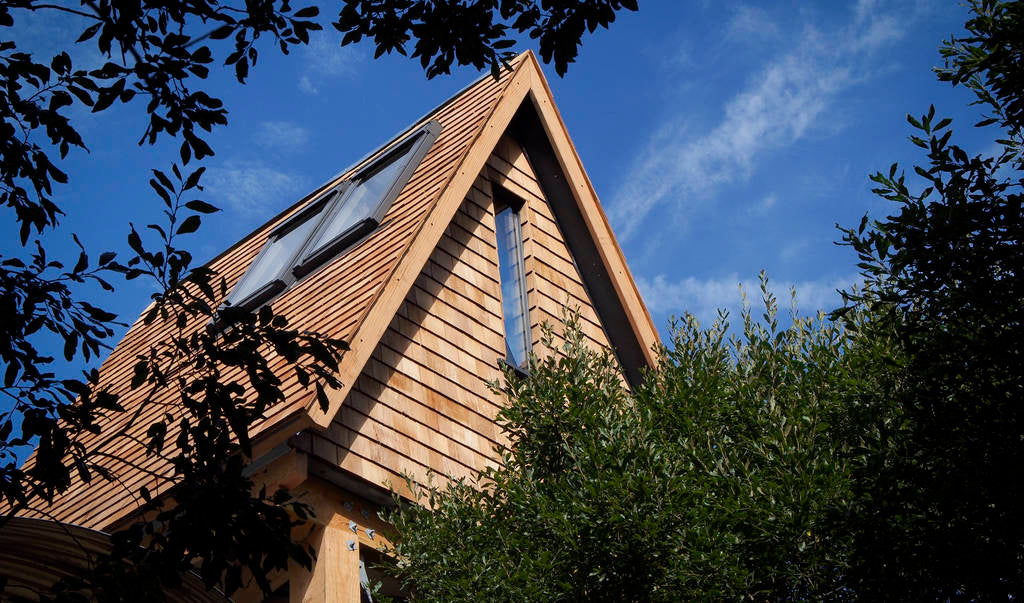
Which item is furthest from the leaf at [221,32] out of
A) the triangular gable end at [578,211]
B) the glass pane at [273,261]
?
the glass pane at [273,261]

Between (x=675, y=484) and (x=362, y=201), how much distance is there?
5811mm

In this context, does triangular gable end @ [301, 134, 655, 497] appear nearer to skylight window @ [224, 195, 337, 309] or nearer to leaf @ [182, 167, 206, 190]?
skylight window @ [224, 195, 337, 309]

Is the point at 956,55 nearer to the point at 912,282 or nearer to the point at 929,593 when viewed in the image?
the point at 912,282

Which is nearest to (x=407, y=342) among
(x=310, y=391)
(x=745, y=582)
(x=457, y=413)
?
(x=457, y=413)

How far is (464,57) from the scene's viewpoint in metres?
5.64

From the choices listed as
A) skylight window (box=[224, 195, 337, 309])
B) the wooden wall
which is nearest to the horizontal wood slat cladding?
the wooden wall

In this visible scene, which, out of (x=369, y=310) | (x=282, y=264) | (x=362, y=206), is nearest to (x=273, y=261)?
(x=282, y=264)

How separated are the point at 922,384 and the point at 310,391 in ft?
13.1

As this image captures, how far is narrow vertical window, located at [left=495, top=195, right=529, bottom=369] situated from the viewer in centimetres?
990

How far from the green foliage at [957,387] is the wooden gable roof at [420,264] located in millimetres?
3780

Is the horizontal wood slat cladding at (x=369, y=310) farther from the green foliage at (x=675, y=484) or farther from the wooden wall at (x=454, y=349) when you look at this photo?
the green foliage at (x=675, y=484)

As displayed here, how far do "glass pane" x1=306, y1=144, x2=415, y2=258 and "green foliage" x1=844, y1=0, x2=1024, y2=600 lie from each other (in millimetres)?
5725

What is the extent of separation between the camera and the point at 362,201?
10.6 metres

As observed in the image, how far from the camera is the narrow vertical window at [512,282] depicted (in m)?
9.90
